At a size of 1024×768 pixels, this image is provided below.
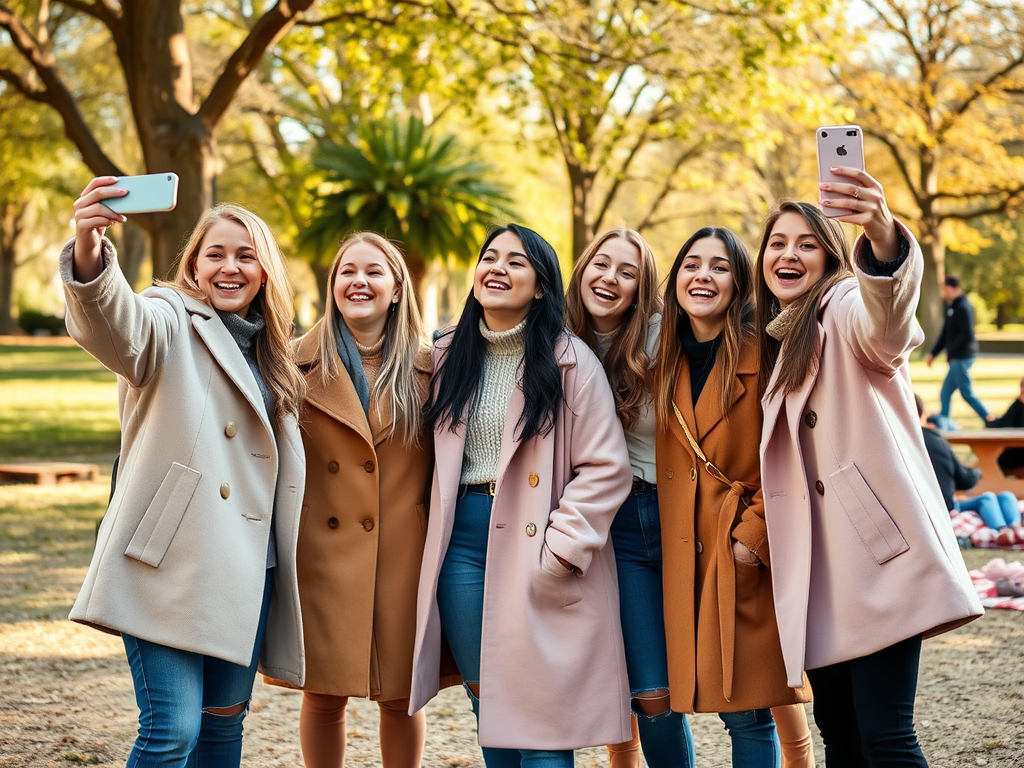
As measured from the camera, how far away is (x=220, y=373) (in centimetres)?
333

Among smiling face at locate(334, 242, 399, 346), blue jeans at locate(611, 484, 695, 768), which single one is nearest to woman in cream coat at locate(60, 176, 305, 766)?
smiling face at locate(334, 242, 399, 346)

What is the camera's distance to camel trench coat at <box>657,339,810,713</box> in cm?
344

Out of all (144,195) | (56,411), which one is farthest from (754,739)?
(56,411)

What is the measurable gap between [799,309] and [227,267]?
6.11 feet

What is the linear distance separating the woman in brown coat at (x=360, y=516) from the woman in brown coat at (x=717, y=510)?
2.95ft

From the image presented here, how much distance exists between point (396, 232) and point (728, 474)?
32.4 ft

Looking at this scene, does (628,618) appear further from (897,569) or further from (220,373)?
(220,373)

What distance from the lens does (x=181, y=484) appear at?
3.12 metres

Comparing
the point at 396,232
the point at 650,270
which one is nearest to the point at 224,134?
the point at 396,232

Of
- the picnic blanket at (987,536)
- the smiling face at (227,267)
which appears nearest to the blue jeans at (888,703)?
the smiling face at (227,267)

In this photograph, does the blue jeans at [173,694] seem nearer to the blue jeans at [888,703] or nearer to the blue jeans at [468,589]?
the blue jeans at [468,589]

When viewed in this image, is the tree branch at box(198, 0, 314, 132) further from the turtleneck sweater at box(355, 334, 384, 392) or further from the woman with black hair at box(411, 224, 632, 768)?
the woman with black hair at box(411, 224, 632, 768)

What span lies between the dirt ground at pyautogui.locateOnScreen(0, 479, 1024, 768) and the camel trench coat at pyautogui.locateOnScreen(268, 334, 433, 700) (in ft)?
4.08

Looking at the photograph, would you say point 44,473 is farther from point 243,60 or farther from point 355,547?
point 355,547
